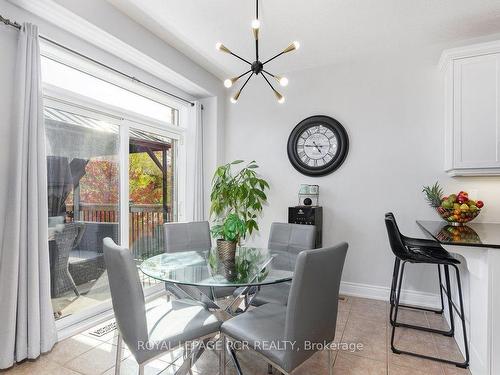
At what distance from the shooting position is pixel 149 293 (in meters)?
3.42

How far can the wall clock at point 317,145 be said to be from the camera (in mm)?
3581

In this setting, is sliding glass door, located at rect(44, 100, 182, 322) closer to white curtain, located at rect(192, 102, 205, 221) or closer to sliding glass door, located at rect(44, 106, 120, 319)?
sliding glass door, located at rect(44, 106, 120, 319)

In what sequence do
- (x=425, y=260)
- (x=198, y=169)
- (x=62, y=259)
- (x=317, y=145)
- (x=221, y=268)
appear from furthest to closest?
(x=198, y=169) → (x=317, y=145) → (x=62, y=259) → (x=425, y=260) → (x=221, y=268)

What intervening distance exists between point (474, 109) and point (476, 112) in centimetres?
3

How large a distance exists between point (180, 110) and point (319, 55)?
6.46 feet

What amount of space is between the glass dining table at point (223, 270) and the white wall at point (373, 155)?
4.89ft

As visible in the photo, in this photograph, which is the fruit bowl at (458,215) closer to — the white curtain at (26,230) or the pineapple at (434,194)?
the pineapple at (434,194)

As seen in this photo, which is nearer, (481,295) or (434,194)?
(481,295)

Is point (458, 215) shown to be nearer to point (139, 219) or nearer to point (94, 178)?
point (139, 219)

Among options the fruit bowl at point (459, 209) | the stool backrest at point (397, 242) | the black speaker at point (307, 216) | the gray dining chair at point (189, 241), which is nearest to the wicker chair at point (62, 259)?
the gray dining chair at point (189, 241)

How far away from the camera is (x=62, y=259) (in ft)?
8.61

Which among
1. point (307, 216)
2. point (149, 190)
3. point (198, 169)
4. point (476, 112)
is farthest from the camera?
point (198, 169)

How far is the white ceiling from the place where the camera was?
254 cm

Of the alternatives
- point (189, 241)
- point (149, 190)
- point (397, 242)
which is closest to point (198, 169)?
point (149, 190)
